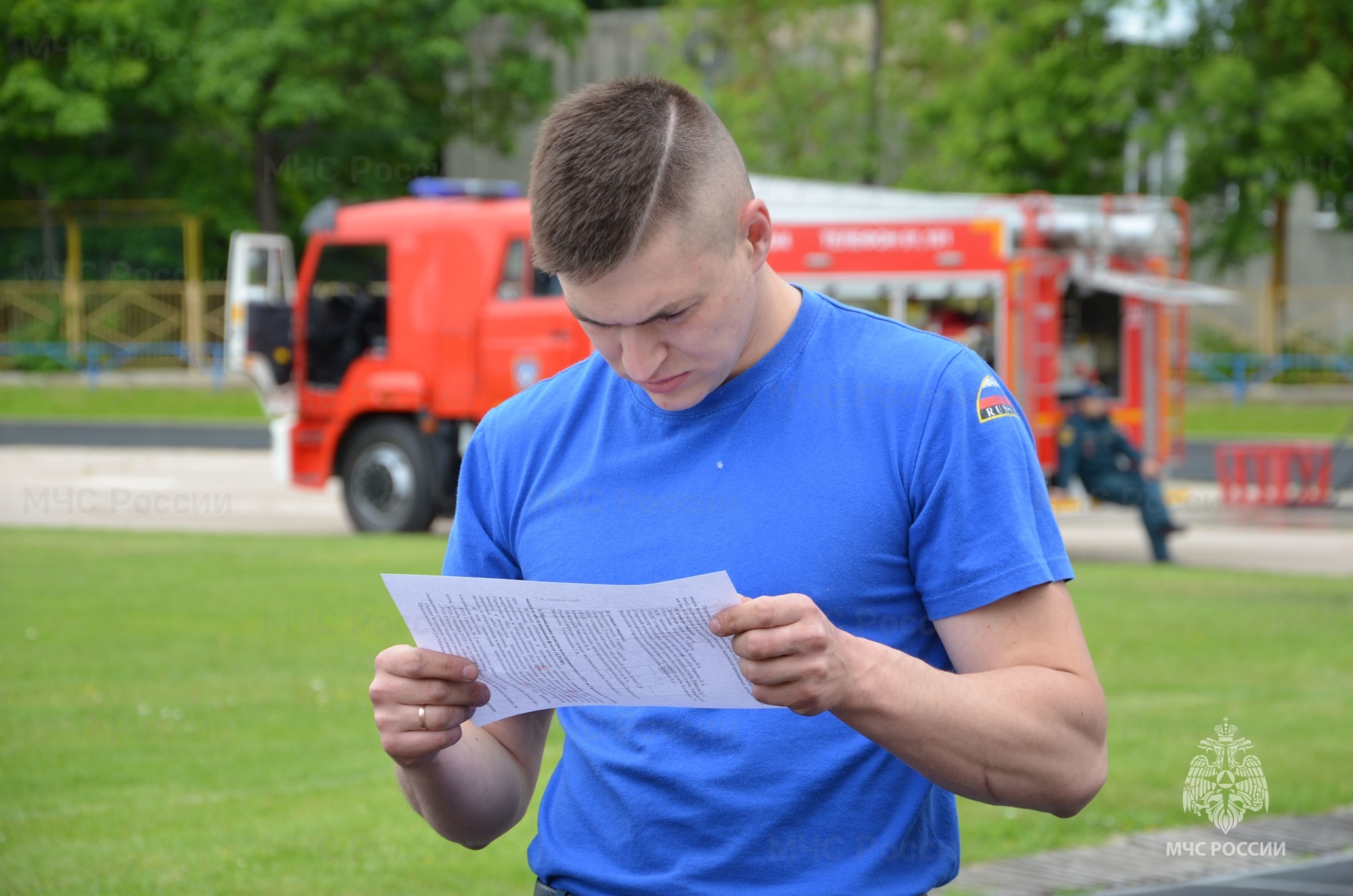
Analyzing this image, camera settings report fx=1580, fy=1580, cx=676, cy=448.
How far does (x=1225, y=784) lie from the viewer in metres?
5.85

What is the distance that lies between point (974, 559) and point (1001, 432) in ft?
0.54

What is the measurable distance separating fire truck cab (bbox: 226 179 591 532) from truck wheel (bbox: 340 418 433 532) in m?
0.01

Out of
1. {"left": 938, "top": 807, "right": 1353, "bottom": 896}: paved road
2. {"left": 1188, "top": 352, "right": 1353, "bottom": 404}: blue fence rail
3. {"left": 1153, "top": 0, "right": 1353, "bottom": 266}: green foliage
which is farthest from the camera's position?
{"left": 1188, "top": 352, "right": 1353, "bottom": 404}: blue fence rail

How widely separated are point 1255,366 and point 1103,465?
62.2 ft

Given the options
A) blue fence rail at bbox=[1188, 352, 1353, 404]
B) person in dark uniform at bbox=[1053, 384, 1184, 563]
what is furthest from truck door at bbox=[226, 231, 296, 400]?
blue fence rail at bbox=[1188, 352, 1353, 404]

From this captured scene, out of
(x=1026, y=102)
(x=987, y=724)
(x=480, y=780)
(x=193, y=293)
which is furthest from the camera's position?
(x=193, y=293)

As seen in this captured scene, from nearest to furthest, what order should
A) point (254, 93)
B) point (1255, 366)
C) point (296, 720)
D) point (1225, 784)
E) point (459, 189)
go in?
point (1225, 784)
point (296, 720)
point (459, 189)
point (1255, 366)
point (254, 93)

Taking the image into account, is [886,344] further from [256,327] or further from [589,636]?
[256,327]

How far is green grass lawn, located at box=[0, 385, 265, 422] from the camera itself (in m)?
29.3

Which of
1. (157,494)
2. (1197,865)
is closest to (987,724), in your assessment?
(1197,865)

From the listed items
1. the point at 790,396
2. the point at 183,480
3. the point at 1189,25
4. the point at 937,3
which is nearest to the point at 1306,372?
the point at 1189,25

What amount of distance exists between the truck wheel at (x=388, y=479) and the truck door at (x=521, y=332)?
0.88 metres

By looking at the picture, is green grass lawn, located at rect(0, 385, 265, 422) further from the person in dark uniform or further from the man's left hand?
the man's left hand

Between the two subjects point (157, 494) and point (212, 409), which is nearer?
point (157, 494)
